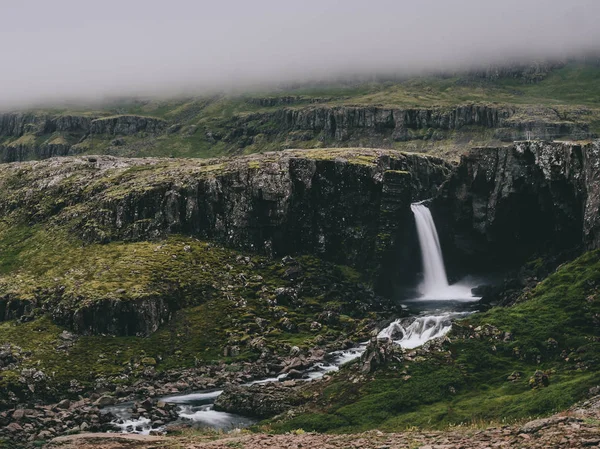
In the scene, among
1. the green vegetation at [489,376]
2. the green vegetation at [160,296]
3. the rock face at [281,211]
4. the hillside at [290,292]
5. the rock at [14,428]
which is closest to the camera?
the green vegetation at [489,376]

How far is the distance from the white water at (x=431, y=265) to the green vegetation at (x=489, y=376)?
6212 centimetres

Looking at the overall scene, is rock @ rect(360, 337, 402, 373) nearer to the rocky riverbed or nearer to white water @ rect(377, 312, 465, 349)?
white water @ rect(377, 312, 465, 349)

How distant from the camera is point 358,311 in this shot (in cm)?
13912

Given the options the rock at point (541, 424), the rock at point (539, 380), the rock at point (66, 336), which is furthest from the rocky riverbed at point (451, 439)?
the rock at point (66, 336)

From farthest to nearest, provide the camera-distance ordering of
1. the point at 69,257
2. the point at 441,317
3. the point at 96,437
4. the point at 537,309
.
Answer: the point at 69,257
the point at 441,317
the point at 537,309
the point at 96,437

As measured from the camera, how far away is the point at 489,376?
3031 inches

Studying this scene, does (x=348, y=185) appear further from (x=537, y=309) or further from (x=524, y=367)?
(x=524, y=367)

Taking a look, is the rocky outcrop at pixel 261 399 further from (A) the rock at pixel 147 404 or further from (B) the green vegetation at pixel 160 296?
(B) the green vegetation at pixel 160 296

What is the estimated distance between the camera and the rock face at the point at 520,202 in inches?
5226

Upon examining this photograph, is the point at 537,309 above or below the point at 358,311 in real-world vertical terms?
above

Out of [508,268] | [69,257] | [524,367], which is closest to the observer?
[524,367]

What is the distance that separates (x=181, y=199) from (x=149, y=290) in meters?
40.3

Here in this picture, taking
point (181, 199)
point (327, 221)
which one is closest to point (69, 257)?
point (181, 199)

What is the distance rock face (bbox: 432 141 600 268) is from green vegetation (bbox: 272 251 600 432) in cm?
3574
